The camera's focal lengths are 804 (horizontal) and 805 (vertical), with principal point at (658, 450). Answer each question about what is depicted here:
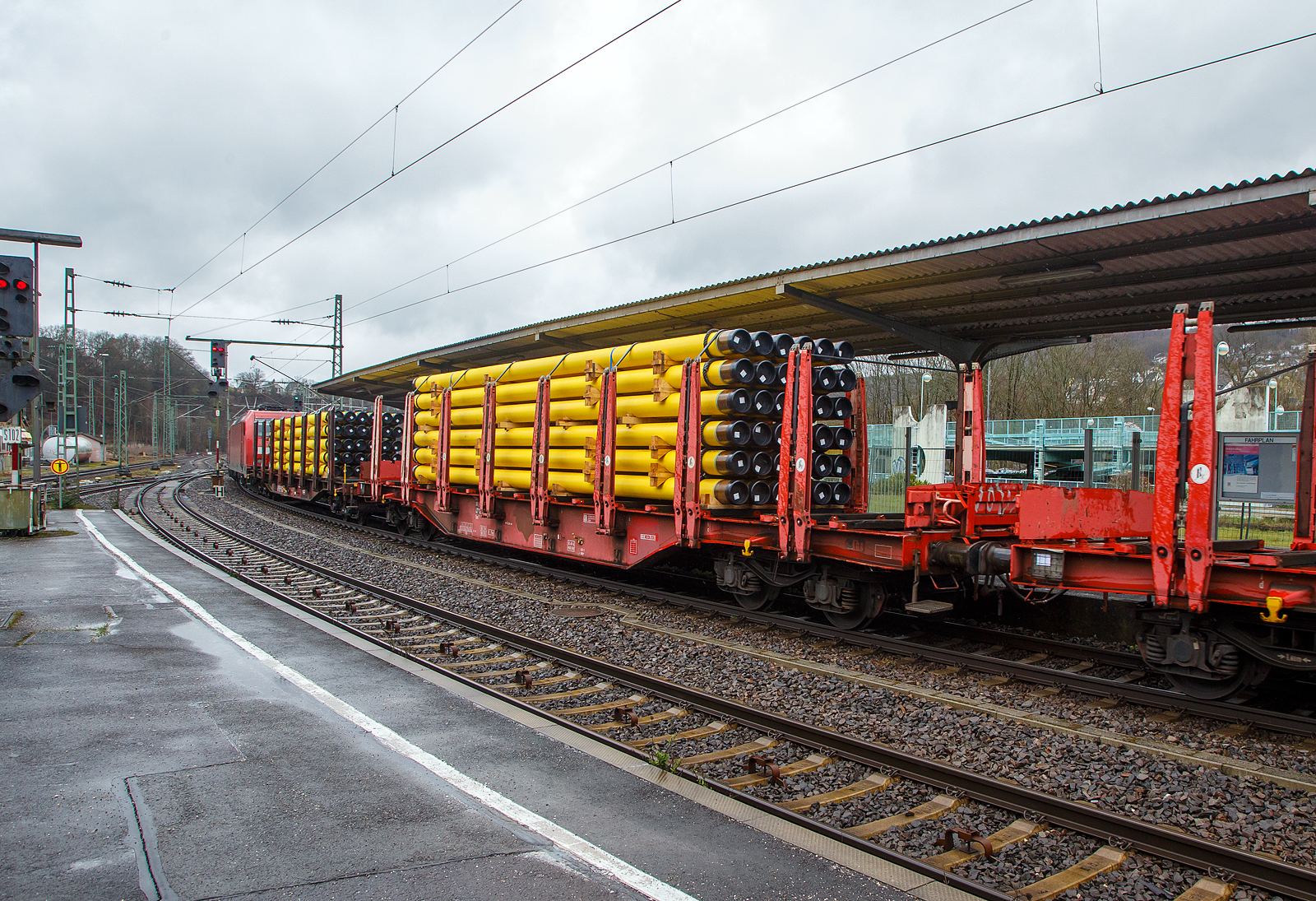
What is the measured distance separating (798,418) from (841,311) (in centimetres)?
374

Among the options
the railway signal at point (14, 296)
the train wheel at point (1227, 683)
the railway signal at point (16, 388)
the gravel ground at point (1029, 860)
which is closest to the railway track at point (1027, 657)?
the train wheel at point (1227, 683)

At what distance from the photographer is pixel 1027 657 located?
26.4 ft

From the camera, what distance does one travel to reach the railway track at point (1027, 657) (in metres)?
6.22

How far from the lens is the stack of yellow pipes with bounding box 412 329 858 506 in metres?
9.62

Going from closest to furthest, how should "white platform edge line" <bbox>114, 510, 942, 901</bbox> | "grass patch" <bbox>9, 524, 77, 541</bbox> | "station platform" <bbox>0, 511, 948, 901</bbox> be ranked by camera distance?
"station platform" <bbox>0, 511, 948, 901</bbox> → "white platform edge line" <bbox>114, 510, 942, 901</bbox> → "grass patch" <bbox>9, 524, 77, 541</bbox>

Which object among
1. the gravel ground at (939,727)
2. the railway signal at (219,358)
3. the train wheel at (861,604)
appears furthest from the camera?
the railway signal at (219,358)

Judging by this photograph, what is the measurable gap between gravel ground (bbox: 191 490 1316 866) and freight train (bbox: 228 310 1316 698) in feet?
2.89

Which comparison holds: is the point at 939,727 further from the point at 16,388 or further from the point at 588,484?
the point at 16,388

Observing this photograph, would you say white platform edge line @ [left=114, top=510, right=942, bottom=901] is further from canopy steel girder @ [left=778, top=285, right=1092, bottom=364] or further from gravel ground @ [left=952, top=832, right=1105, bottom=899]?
canopy steel girder @ [left=778, top=285, right=1092, bottom=364]

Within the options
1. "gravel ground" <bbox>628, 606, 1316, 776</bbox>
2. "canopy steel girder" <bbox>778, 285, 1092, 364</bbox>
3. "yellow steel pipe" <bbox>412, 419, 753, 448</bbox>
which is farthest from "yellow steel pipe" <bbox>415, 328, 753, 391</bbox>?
"gravel ground" <bbox>628, 606, 1316, 776</bbox>

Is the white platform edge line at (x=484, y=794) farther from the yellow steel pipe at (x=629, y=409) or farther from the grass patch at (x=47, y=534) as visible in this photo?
the grass patch at (x=47, y=534)

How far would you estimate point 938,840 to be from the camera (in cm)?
420

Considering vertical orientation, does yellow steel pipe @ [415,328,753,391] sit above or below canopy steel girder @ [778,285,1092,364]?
below

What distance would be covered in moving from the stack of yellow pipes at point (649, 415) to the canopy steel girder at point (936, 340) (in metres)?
2.36
